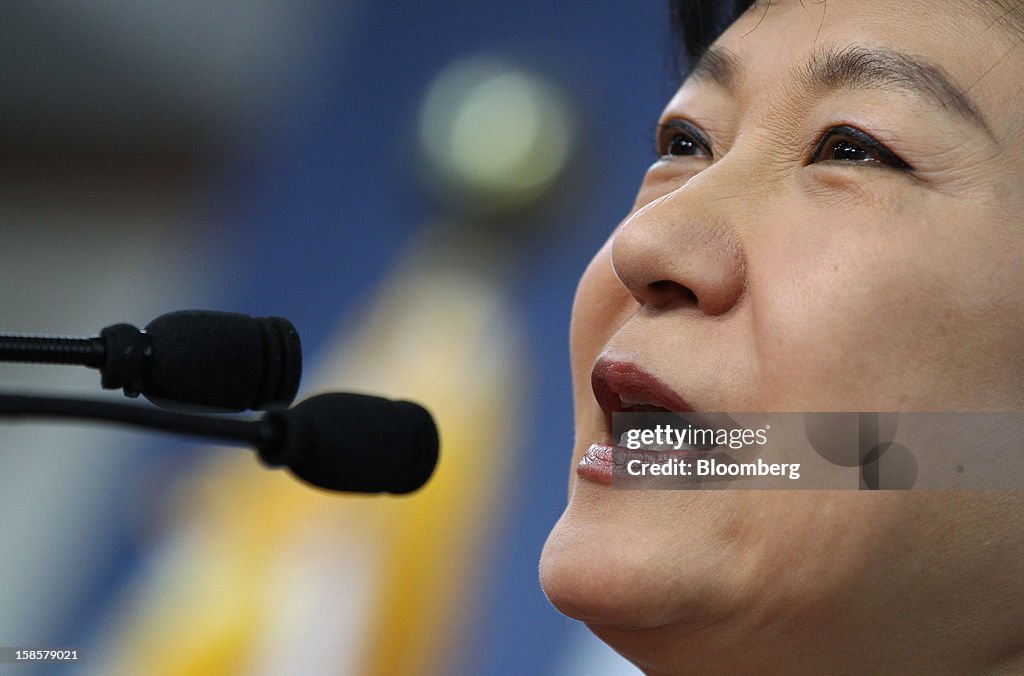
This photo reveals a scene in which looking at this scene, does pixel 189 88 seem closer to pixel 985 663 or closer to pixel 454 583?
pixel 454 583

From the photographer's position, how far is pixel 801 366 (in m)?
0.70

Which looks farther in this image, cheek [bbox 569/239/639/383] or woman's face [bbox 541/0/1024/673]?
cheek [bbox 569/239/639/383]

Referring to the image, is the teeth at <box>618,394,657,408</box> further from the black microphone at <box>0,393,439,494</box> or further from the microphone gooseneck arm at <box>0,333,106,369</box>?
the microphone gooseneck arm at <box>0,333,106,369</box>

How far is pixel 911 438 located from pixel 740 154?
0.72ft

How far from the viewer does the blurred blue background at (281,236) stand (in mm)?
1857

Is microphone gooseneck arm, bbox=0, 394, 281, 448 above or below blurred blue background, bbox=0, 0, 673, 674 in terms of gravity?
below

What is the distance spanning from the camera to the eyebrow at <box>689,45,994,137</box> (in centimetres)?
76

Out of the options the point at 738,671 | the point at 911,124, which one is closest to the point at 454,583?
the point at 738,671

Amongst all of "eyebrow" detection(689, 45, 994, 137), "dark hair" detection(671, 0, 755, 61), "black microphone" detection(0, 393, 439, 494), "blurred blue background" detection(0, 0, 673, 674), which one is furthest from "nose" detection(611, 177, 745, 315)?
"blurred blue background" detection(0, 0, 673, 674)

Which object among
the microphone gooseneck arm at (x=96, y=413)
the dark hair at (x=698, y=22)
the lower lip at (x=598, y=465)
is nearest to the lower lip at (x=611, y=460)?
the lower lip at (x=598, y=465)

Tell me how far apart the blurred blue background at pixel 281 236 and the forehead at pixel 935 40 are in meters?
0.94

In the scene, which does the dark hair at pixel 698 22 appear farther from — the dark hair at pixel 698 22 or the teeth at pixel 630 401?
the teeth at pixel 630 401

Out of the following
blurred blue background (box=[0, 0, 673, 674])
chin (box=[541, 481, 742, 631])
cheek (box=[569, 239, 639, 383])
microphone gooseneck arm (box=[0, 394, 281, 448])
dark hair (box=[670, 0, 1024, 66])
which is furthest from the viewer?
blurred blue background (box=[0, 0, 673, 674])

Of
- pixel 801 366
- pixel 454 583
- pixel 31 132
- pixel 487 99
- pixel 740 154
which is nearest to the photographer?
pixel 801 366
